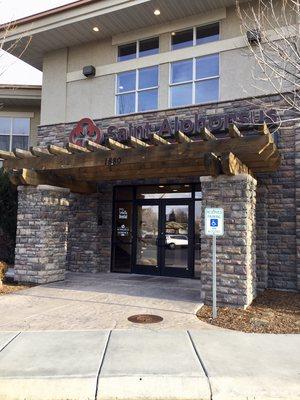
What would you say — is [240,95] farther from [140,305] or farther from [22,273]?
[22,273]

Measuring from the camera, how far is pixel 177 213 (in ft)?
40.2

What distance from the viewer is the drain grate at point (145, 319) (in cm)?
695

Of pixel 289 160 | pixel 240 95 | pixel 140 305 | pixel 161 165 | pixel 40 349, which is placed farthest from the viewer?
pixel 240 95

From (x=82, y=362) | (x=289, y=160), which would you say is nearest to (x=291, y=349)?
(x=82, y=362)

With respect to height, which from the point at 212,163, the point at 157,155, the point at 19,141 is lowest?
the point at 212,163

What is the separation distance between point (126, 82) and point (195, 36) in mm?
2680

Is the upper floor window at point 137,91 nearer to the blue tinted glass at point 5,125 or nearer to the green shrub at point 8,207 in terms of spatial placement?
the green shrub at point 8,207

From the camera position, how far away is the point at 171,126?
11609mm

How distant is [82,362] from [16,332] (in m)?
1.84

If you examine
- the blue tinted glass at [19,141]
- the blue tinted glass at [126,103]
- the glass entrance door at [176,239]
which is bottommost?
the glass entrance door at [176,239]

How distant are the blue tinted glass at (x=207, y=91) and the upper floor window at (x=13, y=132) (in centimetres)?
881

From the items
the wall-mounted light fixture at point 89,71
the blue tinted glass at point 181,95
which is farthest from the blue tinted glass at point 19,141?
the blue tinted glass at point 181,95

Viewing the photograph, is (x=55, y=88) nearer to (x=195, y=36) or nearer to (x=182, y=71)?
(x=182, y=71)

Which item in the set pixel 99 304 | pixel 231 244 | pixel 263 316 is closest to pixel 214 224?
pixel 231 244
